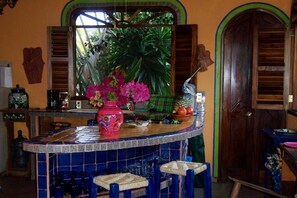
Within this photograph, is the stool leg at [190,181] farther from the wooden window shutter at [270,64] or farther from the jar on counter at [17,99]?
the jar on counter at [17,99]

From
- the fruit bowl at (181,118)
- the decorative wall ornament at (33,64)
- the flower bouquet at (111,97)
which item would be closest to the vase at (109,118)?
the flower bouquet at (111,97)

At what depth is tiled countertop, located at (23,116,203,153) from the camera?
2385 mm

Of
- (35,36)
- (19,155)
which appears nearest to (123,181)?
(19,155)

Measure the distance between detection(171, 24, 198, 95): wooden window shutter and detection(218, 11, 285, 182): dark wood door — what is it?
17.2 inches


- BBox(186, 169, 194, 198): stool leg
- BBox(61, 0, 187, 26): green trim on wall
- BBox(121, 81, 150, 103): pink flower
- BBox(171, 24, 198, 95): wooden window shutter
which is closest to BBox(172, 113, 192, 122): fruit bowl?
BBox(121, 81, 150, 103): pink flower

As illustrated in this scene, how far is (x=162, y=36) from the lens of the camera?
7.19 metres

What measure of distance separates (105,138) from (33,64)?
3192 millimetres

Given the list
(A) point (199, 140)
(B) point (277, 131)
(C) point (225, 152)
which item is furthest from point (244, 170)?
(B) point (277, 131)

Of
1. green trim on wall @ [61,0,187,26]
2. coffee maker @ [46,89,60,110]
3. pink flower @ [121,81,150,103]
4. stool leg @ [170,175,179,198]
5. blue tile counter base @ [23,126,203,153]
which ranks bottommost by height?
stool leg @ [170,175,179,198]

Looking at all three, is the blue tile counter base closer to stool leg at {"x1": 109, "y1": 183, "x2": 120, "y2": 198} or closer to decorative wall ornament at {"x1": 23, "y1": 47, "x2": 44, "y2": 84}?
stool leg at {"x1": 109, "y1": 183, "x2": 120, "y2": 198}

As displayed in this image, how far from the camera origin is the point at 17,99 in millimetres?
5117

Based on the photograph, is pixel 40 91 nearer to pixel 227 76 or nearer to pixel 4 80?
pixel 4 80

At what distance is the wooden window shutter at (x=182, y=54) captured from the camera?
488 cm

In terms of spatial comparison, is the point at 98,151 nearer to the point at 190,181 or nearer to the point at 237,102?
the point at 190,181
